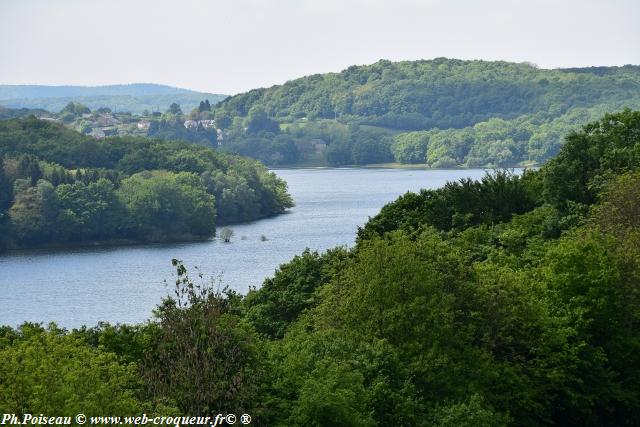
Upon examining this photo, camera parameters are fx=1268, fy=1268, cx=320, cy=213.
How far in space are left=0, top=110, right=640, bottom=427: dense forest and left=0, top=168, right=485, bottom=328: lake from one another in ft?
103

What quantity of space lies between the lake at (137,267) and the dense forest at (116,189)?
6.20m

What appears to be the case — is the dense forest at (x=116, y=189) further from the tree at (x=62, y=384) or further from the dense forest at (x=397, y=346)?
the tree at (x=62, y=384)

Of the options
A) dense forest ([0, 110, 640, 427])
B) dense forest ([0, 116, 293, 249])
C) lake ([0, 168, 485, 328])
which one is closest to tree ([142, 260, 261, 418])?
dense forest ([0, 110, 640, 427])

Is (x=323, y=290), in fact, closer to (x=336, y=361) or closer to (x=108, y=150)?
(x=336, y=361)

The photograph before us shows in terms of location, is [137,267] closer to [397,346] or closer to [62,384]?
[397,346]

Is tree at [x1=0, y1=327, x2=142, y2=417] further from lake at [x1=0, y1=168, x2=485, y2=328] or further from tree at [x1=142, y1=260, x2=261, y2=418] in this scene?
lake at [x1=0, y1=168, x2=485, y2=328]

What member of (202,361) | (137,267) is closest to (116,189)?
(137,267)

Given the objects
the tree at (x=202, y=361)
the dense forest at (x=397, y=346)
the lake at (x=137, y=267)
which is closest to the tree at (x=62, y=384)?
the dense forest at (x=397, y=346)

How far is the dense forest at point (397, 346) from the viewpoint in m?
26.7

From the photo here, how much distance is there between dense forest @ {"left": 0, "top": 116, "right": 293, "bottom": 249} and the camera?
143875 millimetres

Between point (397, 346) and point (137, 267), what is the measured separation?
8068 cm

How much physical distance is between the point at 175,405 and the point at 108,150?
533 feet

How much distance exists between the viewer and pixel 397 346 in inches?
1318

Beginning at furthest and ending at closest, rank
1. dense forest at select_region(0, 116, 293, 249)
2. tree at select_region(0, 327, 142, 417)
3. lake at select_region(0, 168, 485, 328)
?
dense forest at select_region(0, 116, 293, 249) → lake at select_region(0, 168, 485, 328) → tree at select_region(0, 327, 142, 417)
